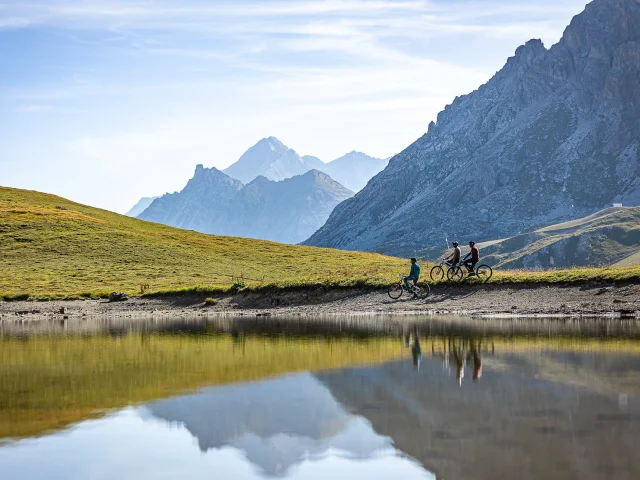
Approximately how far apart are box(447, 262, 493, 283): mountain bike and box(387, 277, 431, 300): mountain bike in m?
2.19

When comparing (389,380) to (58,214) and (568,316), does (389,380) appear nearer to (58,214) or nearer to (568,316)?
(568,316)

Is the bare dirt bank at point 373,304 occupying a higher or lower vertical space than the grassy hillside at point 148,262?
lower

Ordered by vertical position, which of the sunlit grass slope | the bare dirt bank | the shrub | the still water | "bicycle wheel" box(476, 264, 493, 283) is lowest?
the still water

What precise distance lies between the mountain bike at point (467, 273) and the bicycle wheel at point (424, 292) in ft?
6.06

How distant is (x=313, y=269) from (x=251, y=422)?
214 ft

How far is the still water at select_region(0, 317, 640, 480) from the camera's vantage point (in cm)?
1416

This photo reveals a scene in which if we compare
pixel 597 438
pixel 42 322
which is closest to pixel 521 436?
pixel 597 438

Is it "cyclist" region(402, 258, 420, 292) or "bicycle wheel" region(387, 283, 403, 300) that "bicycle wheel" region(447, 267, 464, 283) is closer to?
Answer: "cyclist" region(402, 258, 420, 292)

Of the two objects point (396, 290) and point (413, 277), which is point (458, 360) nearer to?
point (413, 277)

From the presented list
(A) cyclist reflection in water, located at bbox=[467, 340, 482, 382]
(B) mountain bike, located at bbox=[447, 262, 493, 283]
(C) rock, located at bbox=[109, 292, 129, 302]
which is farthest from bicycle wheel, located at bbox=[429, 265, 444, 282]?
(A) cyclist reflection in water, located at bbox=[467, 340, 482, 382]

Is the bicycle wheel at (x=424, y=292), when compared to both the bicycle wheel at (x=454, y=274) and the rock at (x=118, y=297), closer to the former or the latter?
the bicycle wheel at (x=454, y=274)

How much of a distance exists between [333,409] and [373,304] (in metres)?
35.5

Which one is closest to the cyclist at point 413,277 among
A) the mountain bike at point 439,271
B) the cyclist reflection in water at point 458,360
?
the mountain bike at point 439,271

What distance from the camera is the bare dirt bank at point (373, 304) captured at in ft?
152
